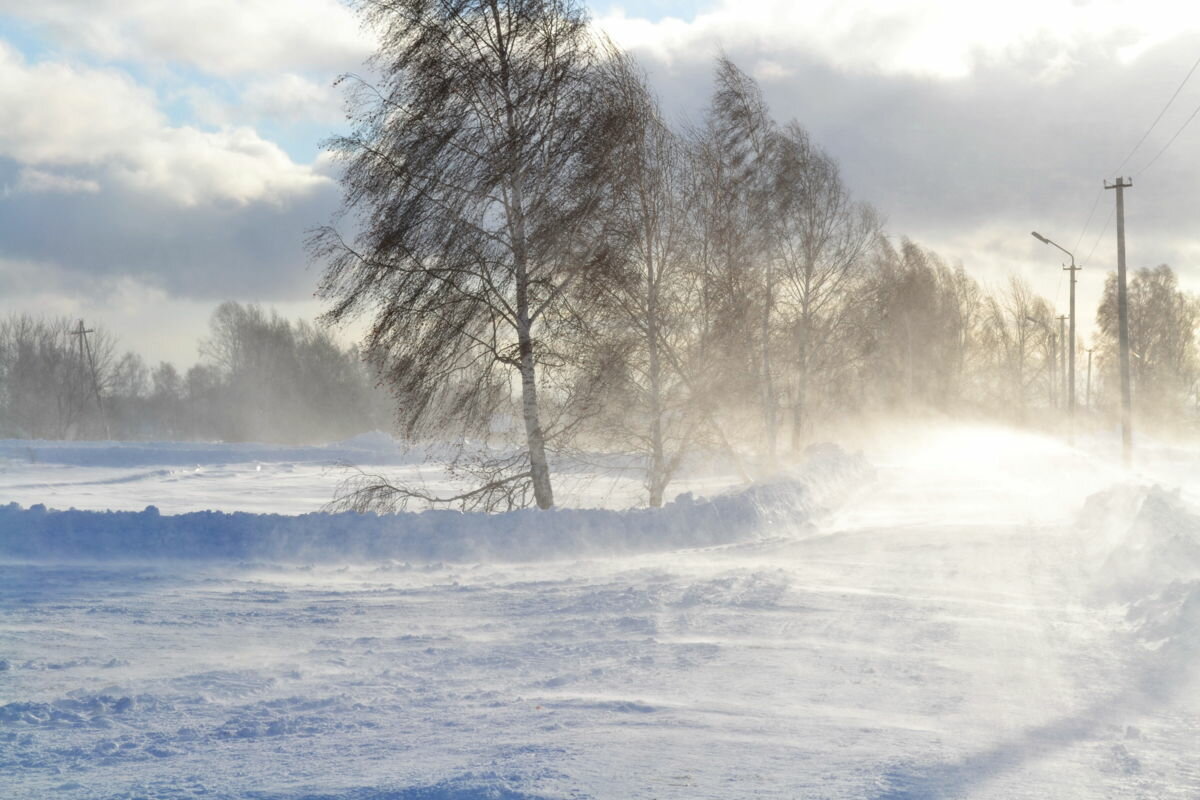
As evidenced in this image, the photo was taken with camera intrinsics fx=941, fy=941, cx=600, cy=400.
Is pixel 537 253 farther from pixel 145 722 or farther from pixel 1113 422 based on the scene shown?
pixel 1113 422

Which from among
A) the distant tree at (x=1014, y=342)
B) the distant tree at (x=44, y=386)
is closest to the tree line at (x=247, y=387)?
the distant tree at (x=44, y=386)

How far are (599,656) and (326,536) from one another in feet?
18.6

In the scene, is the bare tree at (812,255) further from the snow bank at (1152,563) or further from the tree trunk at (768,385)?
the snow bank at (1152,563)

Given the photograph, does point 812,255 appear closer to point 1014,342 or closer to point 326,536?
point 326,536

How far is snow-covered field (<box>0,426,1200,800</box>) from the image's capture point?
Result: 4137mm

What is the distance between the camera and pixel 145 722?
189 inches

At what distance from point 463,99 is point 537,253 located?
2430 millimetres

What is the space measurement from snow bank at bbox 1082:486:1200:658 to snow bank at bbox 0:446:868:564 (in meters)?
4.86

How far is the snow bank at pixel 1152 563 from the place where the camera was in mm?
6629

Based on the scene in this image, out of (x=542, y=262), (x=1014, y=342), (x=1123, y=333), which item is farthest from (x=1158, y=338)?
(x=542, y=262)

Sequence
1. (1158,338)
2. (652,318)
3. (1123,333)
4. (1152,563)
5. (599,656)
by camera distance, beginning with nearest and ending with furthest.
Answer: (599,656), (1152,563), (652,318), (1123,333), (1158,338)

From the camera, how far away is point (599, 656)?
20.2 feet

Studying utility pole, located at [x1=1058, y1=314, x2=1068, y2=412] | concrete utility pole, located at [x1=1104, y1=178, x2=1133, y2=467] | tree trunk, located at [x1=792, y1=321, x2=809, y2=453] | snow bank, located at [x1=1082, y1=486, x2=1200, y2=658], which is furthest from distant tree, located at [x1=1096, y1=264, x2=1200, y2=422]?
snow bank, located at [x1=1082, y1=486, x2=1200, y2=658]

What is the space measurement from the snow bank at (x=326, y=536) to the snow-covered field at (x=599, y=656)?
36 mm
